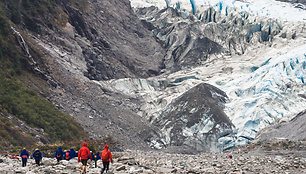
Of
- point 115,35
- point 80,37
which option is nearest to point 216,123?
point 80,37

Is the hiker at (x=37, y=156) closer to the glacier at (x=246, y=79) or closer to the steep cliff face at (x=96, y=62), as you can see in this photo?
the steep cliff face at (x=96, y=62)

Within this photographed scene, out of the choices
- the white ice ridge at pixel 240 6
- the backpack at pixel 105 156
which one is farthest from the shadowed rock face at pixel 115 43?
the backpack at pixel 105 156

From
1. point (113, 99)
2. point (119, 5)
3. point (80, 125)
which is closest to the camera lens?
point (80, 125)

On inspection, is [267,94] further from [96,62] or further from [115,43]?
[115,43]

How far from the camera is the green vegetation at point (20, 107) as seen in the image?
30.0 meters

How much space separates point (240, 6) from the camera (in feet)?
327

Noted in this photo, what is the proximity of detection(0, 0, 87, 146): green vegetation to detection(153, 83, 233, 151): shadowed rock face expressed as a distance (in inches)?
614

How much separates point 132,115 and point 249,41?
136ft

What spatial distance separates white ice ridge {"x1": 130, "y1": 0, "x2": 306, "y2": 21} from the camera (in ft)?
316

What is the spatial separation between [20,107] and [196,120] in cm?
2666

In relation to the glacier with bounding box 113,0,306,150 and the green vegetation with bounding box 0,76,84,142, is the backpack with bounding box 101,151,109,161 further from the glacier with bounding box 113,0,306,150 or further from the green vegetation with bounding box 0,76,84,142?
the glacier with bounding box 113,0,306,150

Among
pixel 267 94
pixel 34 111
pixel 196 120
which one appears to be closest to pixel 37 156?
pixel 34 111

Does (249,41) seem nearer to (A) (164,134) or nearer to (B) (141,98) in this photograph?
(B) (141,98)

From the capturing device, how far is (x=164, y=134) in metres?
51.8
